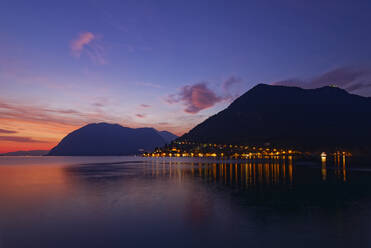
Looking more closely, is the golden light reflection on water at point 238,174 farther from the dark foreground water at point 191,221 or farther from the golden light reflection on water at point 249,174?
the dark foreground water at point 191,221

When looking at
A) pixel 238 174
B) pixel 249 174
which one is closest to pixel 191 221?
pixel 249 174

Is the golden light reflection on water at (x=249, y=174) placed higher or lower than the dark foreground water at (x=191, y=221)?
lower

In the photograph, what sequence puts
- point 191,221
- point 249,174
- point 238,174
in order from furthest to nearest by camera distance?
point 238,174, point 249,174, point 191,221

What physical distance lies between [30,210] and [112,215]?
7.83 metres

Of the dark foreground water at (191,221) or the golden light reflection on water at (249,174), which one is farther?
the golden light reflection on water at (249,174)

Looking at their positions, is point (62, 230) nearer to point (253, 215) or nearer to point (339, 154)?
point (253, 215)

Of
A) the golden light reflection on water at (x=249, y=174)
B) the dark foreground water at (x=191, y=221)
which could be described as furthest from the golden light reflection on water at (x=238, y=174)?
the dark foreground water at (x=191, y=221)

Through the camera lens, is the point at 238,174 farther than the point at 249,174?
Yes

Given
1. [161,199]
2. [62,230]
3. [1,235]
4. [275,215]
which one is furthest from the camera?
[161,199]

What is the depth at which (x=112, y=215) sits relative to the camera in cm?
1900

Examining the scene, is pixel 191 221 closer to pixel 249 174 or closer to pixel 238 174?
pixel 249 174

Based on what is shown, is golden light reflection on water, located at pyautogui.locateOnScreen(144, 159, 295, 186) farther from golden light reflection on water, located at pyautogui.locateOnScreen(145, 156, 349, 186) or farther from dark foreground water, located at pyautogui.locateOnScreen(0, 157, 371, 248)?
dark foreground water, located at pyautogui.locateOnScreen(0, 157, 371, 248)

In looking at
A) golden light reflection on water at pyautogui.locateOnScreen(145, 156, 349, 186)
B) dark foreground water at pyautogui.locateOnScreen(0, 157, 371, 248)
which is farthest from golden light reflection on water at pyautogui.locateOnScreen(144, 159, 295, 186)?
dark foreground water at pyautogui.locateOnScreen(0, 157, 371, 248)

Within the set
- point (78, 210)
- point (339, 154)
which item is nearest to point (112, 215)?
point (78, 210)
